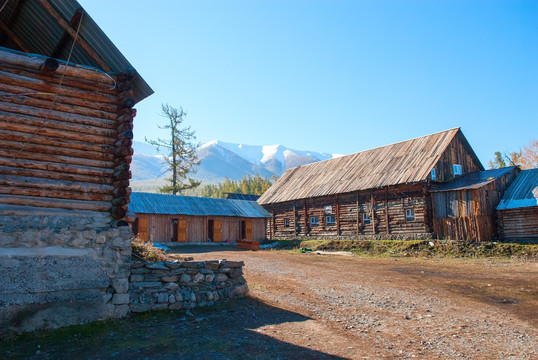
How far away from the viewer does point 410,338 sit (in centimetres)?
677

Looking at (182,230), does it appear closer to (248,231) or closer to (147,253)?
(248,231)

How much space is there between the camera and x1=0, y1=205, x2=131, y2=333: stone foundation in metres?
6.87

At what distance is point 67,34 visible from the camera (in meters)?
9.02

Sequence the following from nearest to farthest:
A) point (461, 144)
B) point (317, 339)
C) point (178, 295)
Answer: point (317, 339)
point (178, 295)
point (461, 144)

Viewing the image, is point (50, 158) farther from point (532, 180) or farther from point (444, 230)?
point (532, 180)

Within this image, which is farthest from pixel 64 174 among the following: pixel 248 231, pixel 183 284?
pixel 248 231

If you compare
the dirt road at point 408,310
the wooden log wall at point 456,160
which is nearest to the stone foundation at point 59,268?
the dirt road at point 408,310

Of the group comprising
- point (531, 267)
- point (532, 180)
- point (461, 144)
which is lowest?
point (531, 267)

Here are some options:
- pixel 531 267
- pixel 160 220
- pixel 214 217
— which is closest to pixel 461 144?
pixel 531 267

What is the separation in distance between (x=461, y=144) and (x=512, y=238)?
30.9ft

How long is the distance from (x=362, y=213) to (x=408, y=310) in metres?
21.3

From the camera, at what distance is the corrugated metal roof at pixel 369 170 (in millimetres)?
27484

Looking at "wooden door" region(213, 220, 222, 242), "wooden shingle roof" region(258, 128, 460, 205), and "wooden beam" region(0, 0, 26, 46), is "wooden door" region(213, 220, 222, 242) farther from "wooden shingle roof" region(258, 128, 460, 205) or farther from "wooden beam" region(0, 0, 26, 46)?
"wooden beam" region(0, 0, 26, 46)

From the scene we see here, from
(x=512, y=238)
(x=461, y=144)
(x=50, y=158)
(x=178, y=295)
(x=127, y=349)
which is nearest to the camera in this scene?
(x=127, y=349)
